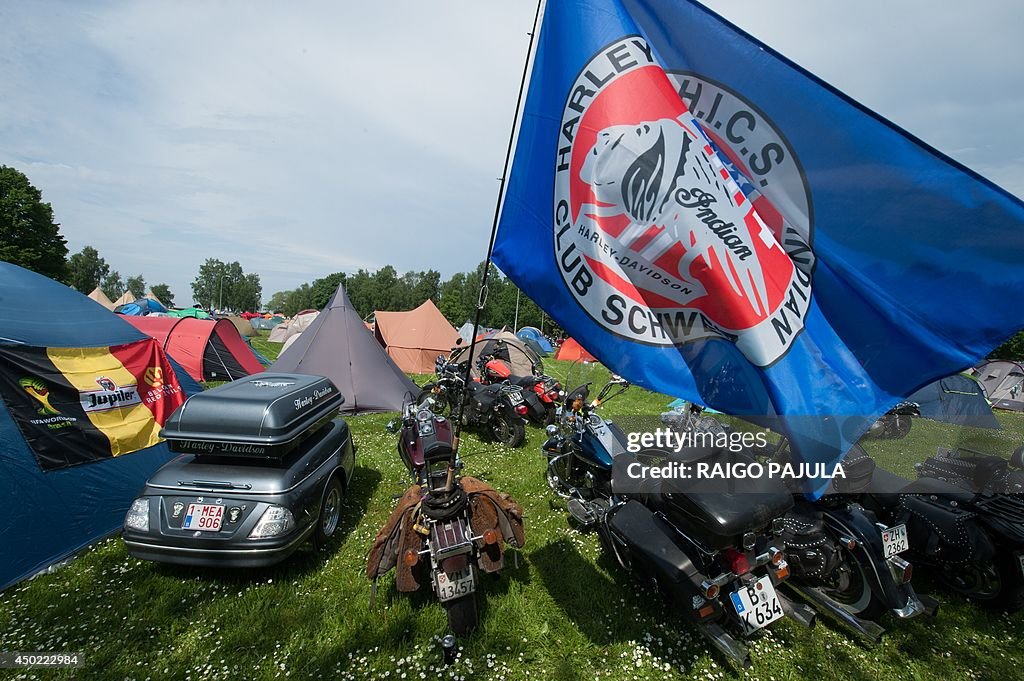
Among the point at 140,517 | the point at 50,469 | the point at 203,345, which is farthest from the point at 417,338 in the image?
the point at 140,517

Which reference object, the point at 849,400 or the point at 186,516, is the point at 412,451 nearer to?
the point at 186,516

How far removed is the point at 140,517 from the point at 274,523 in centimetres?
117

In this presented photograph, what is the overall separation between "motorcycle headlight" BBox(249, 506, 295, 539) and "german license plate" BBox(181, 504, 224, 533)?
0.33m

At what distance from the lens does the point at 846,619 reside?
3.31 meters

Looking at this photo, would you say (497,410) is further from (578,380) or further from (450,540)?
(450,540)

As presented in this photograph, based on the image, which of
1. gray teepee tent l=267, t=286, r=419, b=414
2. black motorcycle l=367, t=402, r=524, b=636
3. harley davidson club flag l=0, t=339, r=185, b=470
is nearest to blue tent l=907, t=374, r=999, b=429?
black motorcycle l=367, t=402, r=524, b=636

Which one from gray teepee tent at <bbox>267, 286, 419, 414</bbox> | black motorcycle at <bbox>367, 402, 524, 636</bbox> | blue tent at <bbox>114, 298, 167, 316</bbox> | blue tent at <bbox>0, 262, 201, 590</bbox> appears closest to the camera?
black motorcycle at <bbox>367, 402, 524, 636</bbox>

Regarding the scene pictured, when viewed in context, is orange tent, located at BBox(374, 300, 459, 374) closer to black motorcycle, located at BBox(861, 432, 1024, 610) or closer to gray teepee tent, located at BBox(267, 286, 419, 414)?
gray teepee tent, located at BBox(267, 286, 419, 414)

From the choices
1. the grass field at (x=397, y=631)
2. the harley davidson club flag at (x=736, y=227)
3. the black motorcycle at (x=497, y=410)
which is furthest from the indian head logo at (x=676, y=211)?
the black motorcycle at (x=497, y=410)

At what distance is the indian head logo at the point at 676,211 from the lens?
2553mm

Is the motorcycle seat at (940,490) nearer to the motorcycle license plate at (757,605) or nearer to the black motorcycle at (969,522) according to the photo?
the black motorcycle at (969,522)

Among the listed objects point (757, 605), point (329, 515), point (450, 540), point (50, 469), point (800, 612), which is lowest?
point (800, 612)

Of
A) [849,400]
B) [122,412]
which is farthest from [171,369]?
[849,400]

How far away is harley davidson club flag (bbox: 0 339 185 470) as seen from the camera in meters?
3.87
